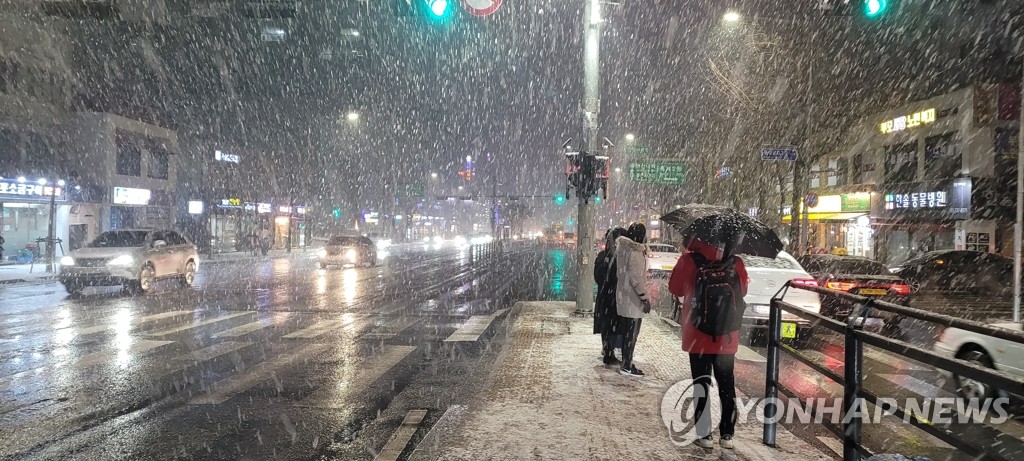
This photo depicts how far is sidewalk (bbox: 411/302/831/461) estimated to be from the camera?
429cm

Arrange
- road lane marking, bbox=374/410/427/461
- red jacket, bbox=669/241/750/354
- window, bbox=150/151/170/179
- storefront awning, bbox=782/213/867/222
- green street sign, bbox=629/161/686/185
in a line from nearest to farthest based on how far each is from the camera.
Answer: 1. red jacket, bbox=669/241/750/354
2. road lane marking, bbox=374/410/427/461
3. storefront awning, bbox=782/213/867/222
4. green street sign, bbox=629/161/686/185
5. window, bbox=150/151/170/179

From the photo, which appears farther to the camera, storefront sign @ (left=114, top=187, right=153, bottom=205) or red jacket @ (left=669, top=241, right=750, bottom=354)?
storefront sign @ (left=114, top=187, right=153, bottom=205)

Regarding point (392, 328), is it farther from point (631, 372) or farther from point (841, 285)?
point (841, 285)

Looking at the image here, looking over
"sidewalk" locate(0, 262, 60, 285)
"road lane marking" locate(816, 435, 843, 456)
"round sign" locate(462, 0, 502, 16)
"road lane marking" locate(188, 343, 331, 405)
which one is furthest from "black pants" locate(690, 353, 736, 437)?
"sidewalk" locate(0, 262, 60, 285)

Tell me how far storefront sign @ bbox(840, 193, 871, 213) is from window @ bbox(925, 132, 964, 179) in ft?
10.4

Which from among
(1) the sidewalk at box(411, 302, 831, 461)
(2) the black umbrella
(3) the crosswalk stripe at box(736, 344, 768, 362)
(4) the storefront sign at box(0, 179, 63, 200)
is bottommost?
(3) the crosswalk stripe at box(736, 344, 768, 362)

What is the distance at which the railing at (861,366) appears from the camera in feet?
8.43

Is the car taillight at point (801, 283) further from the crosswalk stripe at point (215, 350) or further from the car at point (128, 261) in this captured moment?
the car at point (128, 261)

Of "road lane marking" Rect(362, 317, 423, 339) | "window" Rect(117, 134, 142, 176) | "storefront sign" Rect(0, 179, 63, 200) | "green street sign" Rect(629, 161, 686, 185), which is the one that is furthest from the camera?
"window" Rect(117, 134, 142, 176)

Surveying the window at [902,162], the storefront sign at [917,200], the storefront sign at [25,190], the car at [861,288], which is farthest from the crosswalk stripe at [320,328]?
the window at [902,162]

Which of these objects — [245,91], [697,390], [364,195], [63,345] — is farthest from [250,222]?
[697,390]

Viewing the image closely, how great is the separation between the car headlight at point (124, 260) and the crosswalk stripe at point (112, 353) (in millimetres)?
8091

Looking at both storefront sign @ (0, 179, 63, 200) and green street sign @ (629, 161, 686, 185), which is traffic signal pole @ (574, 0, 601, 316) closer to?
green street sign @ (629, 161, 686, 185)

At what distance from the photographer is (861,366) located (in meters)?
3.59
